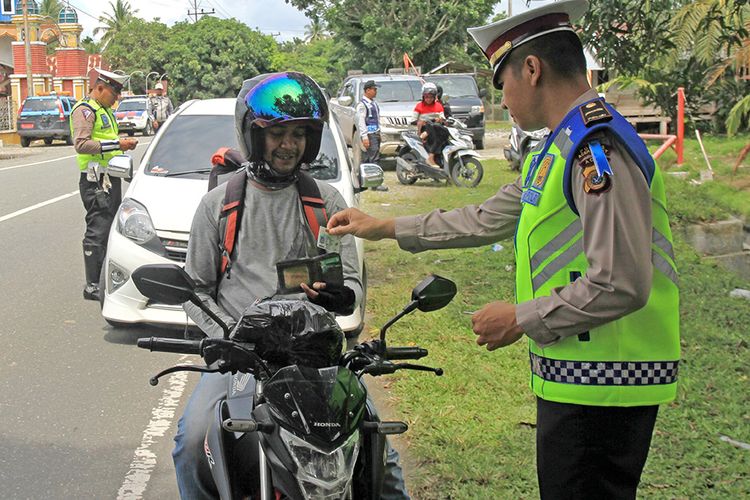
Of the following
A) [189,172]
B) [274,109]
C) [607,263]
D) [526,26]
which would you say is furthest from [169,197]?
[607,263]

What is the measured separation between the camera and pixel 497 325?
8.43ft

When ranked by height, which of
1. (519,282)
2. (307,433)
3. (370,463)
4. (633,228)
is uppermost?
(633,228)

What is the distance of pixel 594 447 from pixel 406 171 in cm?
1480

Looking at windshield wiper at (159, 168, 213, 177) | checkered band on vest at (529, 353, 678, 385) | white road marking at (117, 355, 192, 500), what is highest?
windshield wiper at (159, 168, 213, 177)

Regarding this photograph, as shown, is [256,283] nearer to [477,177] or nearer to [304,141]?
[304,141]

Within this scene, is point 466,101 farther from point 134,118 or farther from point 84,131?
point 134,118

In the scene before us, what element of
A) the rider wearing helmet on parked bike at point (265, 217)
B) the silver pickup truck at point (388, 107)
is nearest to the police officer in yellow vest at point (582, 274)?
the rider wearing helmet on parked bike at point (265, 217)

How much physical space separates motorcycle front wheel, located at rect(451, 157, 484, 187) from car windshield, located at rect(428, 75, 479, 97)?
966cm

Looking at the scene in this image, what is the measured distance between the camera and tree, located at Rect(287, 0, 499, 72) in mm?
43562

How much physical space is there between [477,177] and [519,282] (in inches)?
537

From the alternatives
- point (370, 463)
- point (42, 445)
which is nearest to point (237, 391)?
point (370, 463)

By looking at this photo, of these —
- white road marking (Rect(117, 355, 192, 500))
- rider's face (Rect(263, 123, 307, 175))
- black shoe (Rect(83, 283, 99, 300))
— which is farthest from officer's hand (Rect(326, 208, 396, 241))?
black shoe (Rect(83, 283, 99, 300))

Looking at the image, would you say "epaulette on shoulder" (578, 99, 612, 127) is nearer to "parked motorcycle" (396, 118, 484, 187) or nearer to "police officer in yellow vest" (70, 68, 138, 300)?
"police officer in yellow vest" (70, 68, 138, 300)

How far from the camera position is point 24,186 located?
17750 mm
